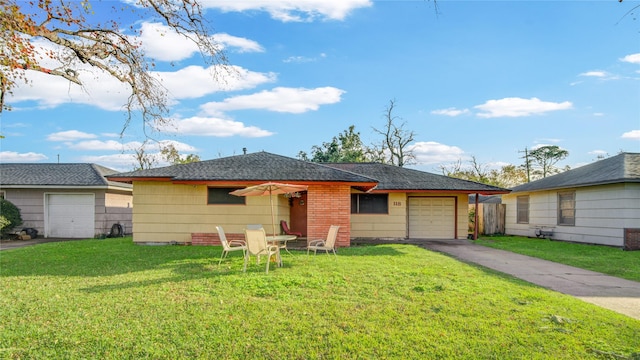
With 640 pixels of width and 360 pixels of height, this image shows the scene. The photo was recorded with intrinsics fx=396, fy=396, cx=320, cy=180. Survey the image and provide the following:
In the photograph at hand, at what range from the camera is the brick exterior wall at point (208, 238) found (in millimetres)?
13752

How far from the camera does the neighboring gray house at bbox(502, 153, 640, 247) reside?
13859 millimetres

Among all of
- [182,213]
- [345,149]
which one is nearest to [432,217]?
[182,213]

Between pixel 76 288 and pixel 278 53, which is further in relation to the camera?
pixel 278 53

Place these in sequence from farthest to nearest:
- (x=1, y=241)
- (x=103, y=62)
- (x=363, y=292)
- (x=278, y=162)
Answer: (x=1, y=241) → (x=278, y=162) → (x=103, y=62) → (x=363, y=292)

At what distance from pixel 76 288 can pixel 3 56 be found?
3889mm

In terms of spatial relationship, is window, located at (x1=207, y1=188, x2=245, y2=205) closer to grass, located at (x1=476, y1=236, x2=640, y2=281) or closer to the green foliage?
grass, located at (x1=476, y1=236, x2=640, y2=281)

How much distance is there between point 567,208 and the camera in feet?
57.7

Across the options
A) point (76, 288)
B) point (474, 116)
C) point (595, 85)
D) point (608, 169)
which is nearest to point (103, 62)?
point (76, 288)

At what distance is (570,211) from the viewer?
17359 millimetres

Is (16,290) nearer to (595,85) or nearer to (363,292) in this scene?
(363,292)

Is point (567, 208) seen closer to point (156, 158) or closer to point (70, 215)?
point (70, 215)

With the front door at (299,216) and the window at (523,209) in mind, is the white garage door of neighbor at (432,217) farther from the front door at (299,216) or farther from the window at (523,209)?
the window at (523,209)

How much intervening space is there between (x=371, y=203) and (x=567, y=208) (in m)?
8.76

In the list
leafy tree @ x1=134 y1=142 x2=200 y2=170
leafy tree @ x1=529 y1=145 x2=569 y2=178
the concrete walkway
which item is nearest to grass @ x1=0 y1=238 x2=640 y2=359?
the concrete walkway
